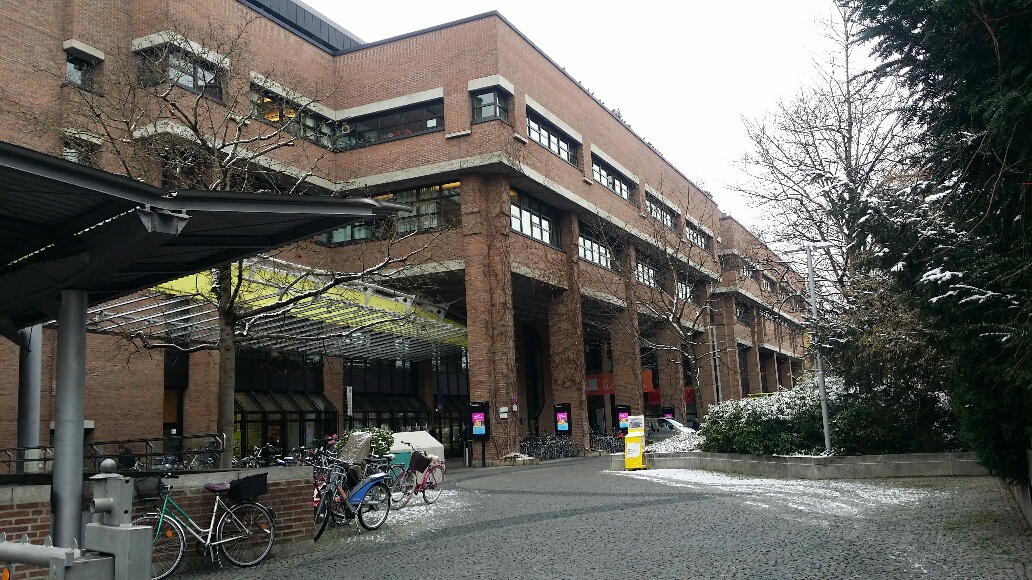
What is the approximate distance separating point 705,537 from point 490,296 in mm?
23685

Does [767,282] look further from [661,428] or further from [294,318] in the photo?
[294,318]

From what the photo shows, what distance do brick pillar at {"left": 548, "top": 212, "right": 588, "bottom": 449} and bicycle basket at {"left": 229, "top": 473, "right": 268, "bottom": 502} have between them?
29.7 m

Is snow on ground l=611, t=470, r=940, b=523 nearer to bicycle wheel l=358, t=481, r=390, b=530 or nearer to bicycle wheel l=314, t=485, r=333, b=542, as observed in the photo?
bicycle wheel l=358, t=481, r=390, b=530

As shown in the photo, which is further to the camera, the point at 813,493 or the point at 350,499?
the point at 813,493

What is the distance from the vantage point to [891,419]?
17906mm

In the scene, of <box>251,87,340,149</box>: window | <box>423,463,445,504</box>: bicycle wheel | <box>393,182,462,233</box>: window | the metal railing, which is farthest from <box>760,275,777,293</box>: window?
the metal railing

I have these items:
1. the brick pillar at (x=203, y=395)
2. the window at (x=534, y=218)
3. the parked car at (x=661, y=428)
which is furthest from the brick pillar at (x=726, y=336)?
the brick pillar at (x=203, y=395)

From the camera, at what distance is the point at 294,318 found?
88.2 feet

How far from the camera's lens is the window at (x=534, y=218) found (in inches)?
1435

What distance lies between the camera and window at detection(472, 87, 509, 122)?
111 ft

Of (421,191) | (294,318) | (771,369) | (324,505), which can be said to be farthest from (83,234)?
(771,369)

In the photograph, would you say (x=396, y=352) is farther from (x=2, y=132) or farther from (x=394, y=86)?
(x=2, y=132)

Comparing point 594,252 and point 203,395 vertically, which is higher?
point 594,252

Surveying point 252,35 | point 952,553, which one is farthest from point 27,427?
point 252,35
